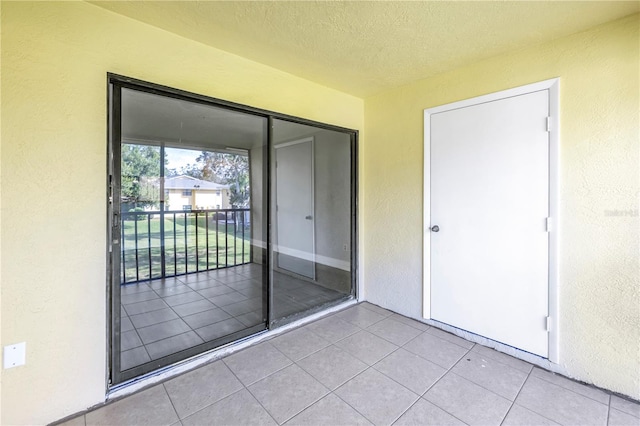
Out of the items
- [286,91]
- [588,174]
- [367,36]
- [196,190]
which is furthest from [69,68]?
[588,174]

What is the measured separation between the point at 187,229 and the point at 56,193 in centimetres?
88

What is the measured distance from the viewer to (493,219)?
2.45 meters

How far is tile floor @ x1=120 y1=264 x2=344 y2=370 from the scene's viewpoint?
6.91ft

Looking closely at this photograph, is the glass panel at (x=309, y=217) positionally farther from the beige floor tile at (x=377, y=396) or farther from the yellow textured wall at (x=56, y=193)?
the yellow textured wall at (x=56, y=193)

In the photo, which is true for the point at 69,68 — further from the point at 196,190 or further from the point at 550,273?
the point at 550,273

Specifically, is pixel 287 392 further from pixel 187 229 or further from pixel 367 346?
pixel 187 229

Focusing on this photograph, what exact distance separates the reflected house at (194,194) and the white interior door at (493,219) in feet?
6.57

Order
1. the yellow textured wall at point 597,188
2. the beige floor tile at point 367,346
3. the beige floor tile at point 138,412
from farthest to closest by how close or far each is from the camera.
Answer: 1. the beige floor tile at point 367,346
2. the yellow textured wall at point 597,188
3. the beige floor tile at point 138,412

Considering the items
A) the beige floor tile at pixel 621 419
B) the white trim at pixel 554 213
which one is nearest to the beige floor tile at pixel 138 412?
the beige floor tile at pixel 621 419

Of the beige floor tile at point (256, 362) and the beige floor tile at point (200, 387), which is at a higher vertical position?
the beige floor tile at point (256, 362)

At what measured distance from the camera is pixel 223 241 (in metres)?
2.69

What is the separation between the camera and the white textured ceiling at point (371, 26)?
69.0 inches

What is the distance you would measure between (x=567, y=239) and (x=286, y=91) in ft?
8.57

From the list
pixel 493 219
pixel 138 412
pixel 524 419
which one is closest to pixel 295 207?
pixel 493 219
